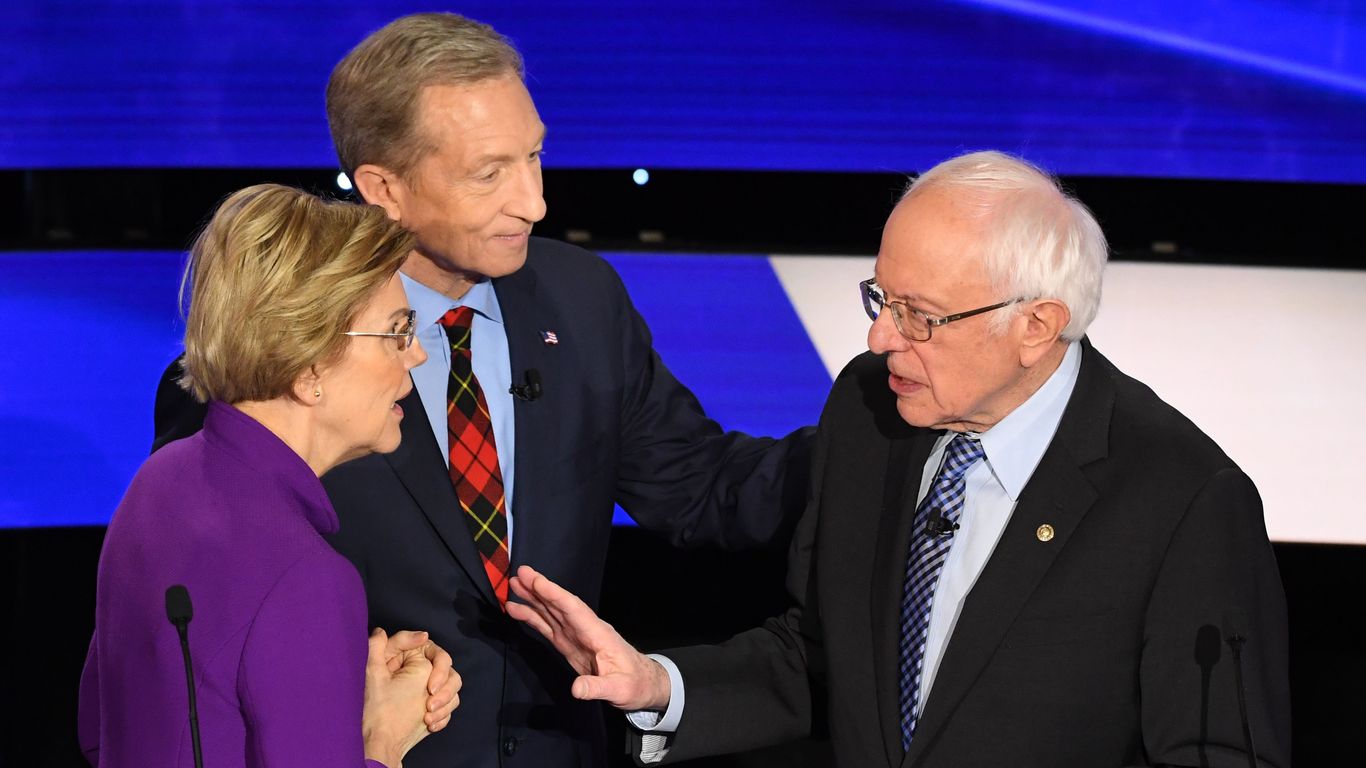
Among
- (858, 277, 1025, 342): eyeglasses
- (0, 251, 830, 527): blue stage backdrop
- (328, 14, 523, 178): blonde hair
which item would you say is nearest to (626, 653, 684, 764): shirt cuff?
(858, 277, 1025, 342): eyeglasses

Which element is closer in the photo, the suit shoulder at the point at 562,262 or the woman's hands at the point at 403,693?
the woman's hands at the point at 403,693

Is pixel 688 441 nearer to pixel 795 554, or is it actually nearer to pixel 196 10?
pixel 795 554

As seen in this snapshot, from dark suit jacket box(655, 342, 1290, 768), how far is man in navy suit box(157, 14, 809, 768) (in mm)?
450

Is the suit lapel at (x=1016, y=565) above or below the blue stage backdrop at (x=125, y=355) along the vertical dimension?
below

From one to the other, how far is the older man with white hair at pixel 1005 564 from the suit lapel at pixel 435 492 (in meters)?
0.33

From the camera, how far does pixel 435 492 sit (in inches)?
102

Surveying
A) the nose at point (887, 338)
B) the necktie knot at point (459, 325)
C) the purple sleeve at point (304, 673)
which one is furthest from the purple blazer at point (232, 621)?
the nose at point (887, 338)

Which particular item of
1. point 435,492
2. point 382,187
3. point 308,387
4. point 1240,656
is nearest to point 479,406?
point 435,492

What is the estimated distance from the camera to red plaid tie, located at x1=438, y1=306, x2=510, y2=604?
2623mm

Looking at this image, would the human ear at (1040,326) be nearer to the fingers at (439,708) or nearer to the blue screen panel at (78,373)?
the fingers at (439,708)

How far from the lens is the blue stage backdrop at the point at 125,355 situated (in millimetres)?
3865

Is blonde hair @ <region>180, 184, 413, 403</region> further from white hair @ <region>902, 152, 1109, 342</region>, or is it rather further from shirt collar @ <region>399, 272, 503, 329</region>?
white hair @ <region>902, 152, 1109, 342</region>

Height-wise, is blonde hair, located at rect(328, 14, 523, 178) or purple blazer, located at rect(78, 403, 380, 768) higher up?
blonde hair, located at rect(328, 14, 523, 178)

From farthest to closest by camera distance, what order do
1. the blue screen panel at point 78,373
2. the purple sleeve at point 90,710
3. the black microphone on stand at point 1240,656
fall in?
the blue screen panel at point 78,373 < the purple sleeve at point 90,710 < the black microphone on stand at point 1240,656
